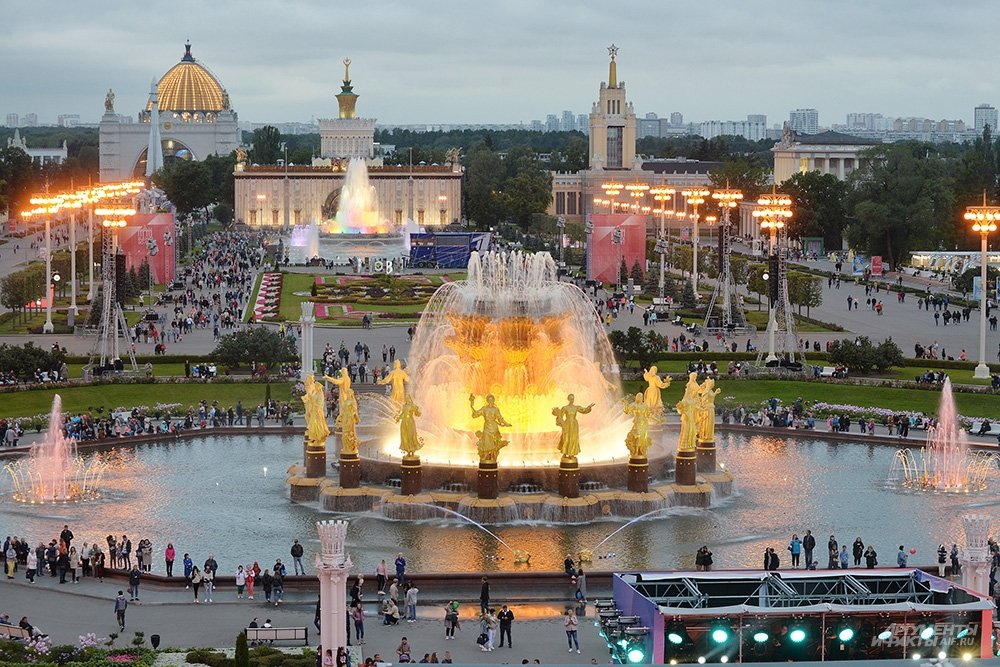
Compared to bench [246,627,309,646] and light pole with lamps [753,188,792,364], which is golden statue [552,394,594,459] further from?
light pole with lamps [753,188,792,364]

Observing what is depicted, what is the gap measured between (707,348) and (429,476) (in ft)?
88.1

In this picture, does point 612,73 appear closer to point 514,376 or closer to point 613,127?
point 613,127

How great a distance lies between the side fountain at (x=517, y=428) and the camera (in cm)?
3909

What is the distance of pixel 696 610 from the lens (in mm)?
25859

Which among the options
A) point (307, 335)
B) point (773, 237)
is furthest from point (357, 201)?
point (307, 335)

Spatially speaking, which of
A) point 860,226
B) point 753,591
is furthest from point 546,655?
point 860,226

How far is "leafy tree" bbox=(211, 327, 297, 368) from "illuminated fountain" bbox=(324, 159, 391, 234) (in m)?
79.2

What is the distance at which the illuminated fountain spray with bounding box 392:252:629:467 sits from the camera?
4288 cm

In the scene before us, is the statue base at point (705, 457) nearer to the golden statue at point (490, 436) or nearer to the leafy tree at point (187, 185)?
the golden statue at point (490, 436)

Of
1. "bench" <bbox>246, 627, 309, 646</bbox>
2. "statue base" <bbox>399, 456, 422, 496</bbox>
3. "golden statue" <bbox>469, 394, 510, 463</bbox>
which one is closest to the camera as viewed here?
"bench" <bbox>246, 627, 309, 646</bbox>

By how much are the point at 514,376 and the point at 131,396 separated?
1620cm

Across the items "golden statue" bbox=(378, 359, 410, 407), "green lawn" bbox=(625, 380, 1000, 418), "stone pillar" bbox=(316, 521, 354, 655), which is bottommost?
"green lawn" bbox=(625, 380, 1000, 418)

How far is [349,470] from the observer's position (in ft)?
131

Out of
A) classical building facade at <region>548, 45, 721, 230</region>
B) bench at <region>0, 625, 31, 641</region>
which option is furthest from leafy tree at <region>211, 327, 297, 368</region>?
classical building facade at <region>548, 45, 721, 230</region>
